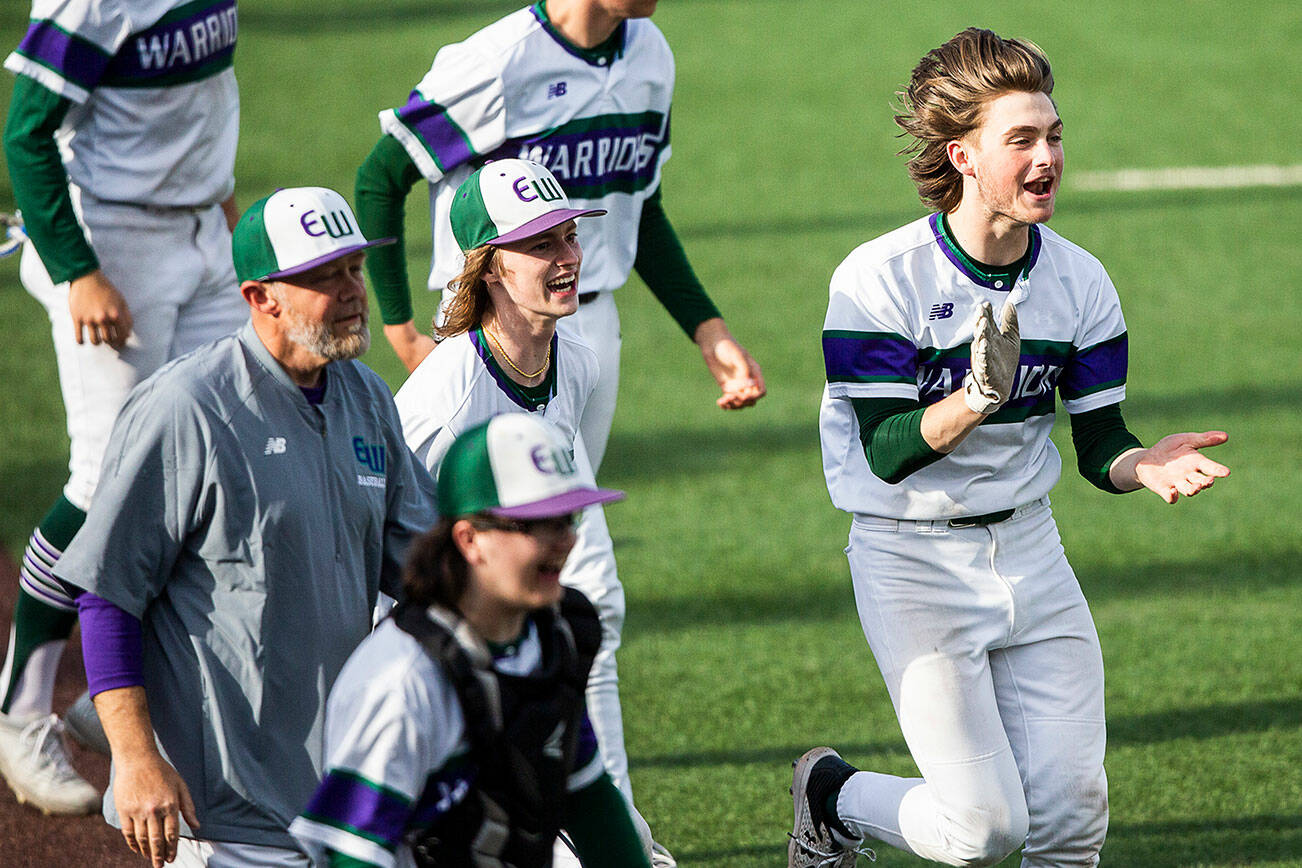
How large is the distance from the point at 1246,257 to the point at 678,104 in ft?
25.2

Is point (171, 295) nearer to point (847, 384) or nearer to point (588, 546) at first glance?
point (588, 546)

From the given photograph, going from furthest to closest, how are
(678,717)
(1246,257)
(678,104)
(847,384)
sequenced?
(678,104)
(1246,257)
(678,717)
(847,384)

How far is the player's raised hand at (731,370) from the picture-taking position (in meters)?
4.98

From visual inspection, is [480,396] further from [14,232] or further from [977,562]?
[14,232]

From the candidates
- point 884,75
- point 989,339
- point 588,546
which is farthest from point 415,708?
point 884,75

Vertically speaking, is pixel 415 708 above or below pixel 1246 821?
above

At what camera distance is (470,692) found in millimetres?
2699

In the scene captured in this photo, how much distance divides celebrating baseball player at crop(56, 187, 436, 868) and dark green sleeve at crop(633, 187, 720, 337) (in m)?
1.99

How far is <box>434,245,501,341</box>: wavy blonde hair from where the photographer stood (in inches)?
156

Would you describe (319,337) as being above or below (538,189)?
below

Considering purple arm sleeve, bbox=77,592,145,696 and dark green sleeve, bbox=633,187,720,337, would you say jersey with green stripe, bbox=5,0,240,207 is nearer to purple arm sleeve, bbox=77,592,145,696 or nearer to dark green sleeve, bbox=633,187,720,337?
dark green sleeve, bbox=633,187,720,337

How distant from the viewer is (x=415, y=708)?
2.65 metres

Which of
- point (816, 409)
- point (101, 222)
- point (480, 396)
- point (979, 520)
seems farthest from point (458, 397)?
point (816, 409)

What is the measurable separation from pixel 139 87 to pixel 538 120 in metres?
1.38
